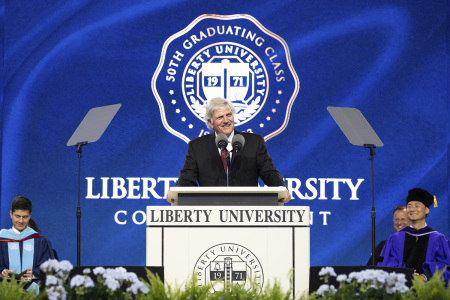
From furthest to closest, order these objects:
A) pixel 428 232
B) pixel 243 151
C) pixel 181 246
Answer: pixel 428 232 → pixel 243 151 → pixel 181 246

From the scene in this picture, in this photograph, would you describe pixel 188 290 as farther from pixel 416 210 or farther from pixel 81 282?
pixel 416 210

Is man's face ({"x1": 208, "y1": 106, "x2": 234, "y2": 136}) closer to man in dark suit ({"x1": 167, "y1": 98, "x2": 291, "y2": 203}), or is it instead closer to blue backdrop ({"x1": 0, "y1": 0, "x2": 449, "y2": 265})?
man in dark suit ({"x1": 167, "y1": 98, "x2": 291, "y2": 203})

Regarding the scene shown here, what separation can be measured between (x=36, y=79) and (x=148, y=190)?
66.4 inches

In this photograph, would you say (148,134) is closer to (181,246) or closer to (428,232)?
(428,232)

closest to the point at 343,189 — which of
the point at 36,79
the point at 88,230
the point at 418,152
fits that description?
the point at 418,152

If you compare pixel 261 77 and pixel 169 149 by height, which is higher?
pixel 261 77

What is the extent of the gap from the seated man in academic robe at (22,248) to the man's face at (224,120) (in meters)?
2.35

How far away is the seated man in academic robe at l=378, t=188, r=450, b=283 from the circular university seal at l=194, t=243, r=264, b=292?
9.38ft

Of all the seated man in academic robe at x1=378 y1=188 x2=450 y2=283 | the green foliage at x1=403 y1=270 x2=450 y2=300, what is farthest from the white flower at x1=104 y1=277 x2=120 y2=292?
the seated man in academic robe at x1=378 y1=188 x2=450 y2=283

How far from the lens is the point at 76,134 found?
614 cm

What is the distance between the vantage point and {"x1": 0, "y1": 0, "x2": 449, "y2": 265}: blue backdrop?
23.6 feet

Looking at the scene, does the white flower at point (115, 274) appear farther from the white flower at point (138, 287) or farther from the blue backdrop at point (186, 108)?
the blue backdrop at point (186, 108)

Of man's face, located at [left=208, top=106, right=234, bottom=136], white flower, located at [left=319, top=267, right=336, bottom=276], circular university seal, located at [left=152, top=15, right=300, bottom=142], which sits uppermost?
circular university seal, located at [left=152, top=15, right=300, bottom=142]

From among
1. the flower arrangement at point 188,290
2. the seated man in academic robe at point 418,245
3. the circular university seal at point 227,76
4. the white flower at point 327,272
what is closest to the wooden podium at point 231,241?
the white flower at point 327,272
